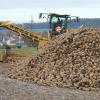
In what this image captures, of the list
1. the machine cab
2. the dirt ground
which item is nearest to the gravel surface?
the dirt ground

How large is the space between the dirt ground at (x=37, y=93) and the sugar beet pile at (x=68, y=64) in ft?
3.20

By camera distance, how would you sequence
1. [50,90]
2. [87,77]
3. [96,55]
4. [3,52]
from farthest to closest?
[3,52], [96,55], [87,77], [50,90]

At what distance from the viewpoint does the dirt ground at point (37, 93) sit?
1698 centimetres

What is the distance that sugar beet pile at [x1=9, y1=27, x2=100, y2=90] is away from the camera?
2058 cm

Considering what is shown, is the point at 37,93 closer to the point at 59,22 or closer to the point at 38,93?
the point at 38,93

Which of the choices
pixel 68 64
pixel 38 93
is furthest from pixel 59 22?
pixel 38 93

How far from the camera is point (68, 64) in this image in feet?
72.8

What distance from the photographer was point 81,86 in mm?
20062

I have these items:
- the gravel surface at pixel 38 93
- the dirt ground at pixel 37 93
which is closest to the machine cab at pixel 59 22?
the dirt ground at pixel 37 93

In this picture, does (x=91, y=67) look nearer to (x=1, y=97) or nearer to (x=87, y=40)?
(x=87, y=40)

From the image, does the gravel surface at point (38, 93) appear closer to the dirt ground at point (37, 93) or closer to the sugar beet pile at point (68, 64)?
Answer: the dirt ground at point (37, 93)

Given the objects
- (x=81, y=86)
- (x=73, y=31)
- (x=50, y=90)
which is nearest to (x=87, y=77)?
(x=81, y=86)

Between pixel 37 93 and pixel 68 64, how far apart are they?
15.1 feet

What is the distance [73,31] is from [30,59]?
3.04m
